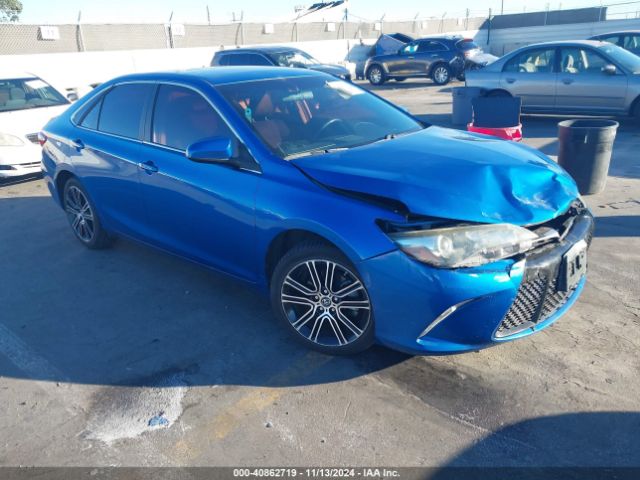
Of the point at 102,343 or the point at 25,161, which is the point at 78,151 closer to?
the point at 102,343

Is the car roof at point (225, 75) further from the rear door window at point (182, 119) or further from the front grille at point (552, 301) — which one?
the front grille at point (552, 301)

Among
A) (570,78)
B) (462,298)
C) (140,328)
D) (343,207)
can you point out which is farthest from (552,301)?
(570,78)

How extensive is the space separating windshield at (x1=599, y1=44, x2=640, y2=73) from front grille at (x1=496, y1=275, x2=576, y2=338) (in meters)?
8.49

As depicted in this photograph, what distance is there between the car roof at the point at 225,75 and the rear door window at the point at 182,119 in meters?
0.12

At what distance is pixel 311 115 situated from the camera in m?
4.09

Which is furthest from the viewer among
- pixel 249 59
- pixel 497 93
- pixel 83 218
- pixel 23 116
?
pixel 249 59

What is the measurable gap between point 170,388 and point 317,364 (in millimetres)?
892

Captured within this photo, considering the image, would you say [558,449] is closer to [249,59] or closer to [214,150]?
[214,150]

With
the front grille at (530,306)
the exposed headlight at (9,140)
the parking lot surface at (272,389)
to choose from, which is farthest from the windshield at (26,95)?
the front grille at (530,306)

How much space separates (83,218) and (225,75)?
88.7 inches

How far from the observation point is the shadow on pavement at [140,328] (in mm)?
3428

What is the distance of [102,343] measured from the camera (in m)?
3.81

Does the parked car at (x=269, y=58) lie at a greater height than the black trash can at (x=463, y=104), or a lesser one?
greater

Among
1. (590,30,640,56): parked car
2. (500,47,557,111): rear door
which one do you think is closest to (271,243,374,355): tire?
(500,47,557,111): rear door
